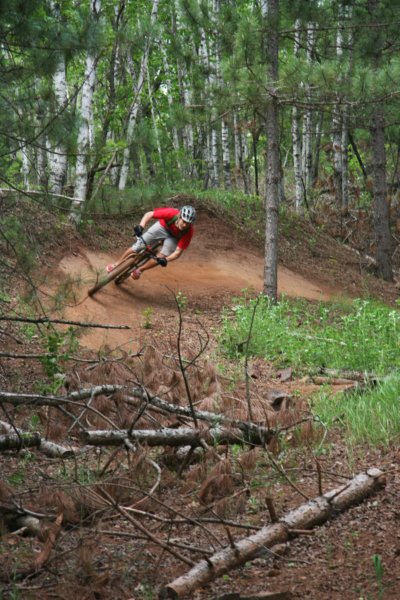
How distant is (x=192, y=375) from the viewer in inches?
346

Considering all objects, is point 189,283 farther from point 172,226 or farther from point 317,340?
point 317,340

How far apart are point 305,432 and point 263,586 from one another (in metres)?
2.56

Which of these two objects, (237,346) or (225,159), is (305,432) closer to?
(237,346)

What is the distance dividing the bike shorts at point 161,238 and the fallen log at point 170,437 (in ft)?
25.4

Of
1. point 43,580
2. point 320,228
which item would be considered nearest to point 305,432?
point 43,580

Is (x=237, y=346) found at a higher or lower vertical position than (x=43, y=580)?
lower

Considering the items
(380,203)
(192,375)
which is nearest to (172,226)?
(192,375)

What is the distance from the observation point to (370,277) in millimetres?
21000

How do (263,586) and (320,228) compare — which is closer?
(263,586)

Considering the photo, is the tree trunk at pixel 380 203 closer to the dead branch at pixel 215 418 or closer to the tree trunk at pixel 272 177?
the tree trunk at pixel 272 177

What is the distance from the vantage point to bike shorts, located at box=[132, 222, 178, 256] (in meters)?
13.9

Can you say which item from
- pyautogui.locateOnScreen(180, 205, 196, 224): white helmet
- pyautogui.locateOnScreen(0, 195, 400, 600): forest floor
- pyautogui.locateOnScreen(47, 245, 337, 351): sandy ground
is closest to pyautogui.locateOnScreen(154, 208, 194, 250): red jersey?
pyautogui.locateOnScreen(180, 205, 196, 224): white helmet

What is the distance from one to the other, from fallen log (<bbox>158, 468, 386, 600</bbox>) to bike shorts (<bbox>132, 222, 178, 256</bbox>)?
8.91 m

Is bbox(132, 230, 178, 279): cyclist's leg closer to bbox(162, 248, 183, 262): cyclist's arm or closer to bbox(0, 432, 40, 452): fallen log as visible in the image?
bbox(162, 248, 183, 262): cyclist's arm
